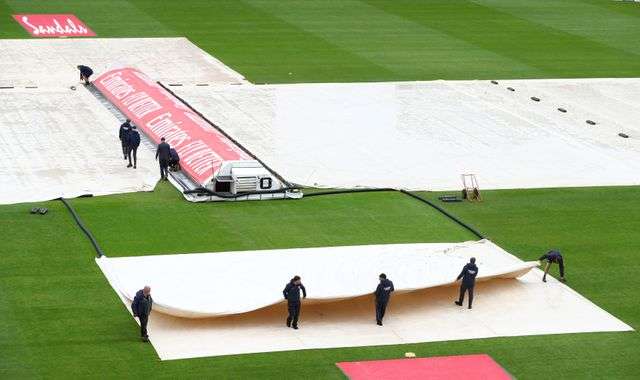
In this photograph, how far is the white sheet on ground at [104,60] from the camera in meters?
61.1

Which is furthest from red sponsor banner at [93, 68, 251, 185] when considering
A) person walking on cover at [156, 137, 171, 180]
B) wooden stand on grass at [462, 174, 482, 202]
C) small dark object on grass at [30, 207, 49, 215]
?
wooden stand on grass at [462, 174, 482, 202]

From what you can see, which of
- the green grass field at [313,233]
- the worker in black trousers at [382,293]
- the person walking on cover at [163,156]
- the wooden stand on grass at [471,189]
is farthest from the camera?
the person walking on cover at [163,156]

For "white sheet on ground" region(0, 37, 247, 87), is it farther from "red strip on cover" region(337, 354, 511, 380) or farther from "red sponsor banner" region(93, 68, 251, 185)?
"red strip on cover" region(337, 354, 511, 380)

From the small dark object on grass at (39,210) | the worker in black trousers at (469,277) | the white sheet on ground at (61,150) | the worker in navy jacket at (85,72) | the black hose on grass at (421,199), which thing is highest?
the worker in black trousers at (469,277)

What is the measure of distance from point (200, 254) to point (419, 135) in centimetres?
1756

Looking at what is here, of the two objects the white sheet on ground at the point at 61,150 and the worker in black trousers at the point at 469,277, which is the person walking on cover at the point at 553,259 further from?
the white sheet on ground at the point at 61,150

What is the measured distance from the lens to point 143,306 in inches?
1240

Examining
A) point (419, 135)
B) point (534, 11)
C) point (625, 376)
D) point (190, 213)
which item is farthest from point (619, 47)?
point (625, 376)

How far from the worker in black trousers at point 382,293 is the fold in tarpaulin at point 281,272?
834 millimetres

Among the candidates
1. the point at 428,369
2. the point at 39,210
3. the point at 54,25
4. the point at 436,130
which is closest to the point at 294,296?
the point at 428,369

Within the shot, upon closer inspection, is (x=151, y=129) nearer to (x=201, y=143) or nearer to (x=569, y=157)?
(x=201, y=143)

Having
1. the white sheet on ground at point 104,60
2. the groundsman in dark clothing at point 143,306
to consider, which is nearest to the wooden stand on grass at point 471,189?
the groundsman in dark clothing at point 143,306

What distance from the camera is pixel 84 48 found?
219ft

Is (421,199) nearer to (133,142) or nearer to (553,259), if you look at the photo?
(553,259)
